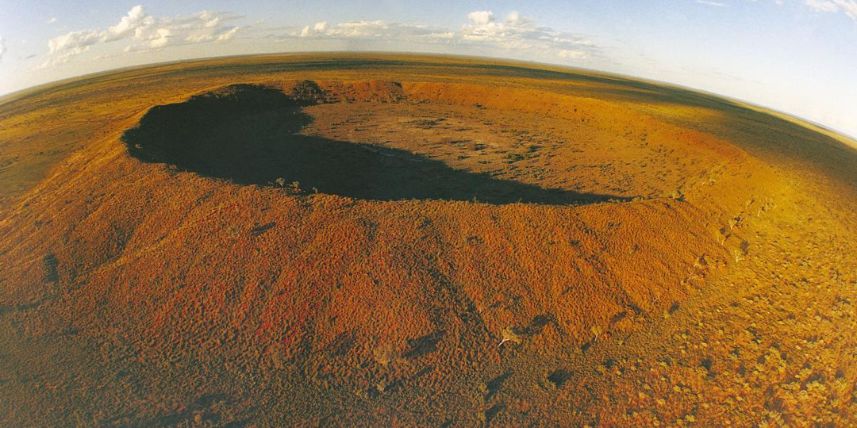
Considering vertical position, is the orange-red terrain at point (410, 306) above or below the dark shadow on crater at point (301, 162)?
below

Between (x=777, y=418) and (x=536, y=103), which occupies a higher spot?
(x=536, y=103)

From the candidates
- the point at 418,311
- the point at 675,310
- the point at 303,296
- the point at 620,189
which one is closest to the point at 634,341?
the point at 675,310

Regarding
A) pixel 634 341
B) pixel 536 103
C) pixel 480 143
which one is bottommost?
pixel 634 341

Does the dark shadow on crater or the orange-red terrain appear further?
the dark shadow on crater

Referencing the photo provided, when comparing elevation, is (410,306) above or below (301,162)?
below

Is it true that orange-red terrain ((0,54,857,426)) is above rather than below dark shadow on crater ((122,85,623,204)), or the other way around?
below

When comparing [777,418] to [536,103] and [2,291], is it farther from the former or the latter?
[536,103]

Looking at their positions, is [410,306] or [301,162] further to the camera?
[301,162]

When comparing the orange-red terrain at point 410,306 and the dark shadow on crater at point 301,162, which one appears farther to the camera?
the dark shadow on crater at point 301,162
